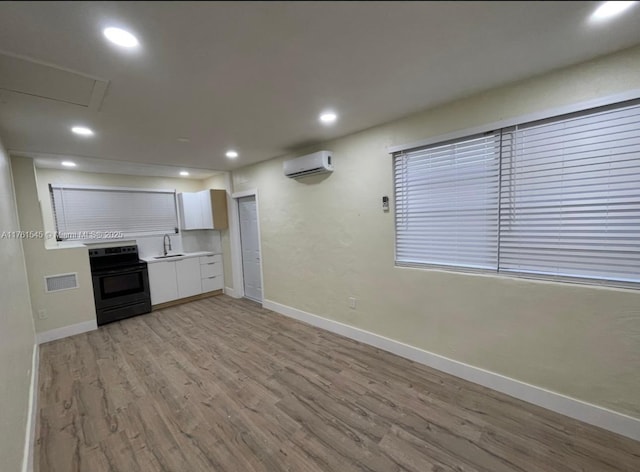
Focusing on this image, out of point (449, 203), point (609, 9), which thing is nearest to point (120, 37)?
point (609, 9)

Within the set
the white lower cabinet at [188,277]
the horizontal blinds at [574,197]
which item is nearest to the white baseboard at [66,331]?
the white lower cabinet at [188,277]

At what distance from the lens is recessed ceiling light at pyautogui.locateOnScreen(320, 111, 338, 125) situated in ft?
7.87

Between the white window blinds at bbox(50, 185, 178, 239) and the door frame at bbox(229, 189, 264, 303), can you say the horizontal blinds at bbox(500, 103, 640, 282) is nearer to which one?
the door frame at bbox(229, 189, 264, 303)

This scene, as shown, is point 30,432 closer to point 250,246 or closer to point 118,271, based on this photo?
point 118,271

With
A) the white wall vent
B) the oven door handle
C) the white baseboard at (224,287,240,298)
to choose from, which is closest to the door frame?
the white baseboard at (224,287,240,298)

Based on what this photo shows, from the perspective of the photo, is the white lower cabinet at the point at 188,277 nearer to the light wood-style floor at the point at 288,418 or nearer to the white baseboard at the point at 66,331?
the white baseboard at the point at 66,331

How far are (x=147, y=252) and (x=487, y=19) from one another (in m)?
5.73

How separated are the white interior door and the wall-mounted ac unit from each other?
1325mm

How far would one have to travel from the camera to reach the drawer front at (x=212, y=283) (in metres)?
5.20

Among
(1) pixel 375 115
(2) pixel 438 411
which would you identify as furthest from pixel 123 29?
(2) pixel 438 411

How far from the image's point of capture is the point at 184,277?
4910 mm

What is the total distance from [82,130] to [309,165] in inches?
90.6

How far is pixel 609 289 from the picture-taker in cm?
172

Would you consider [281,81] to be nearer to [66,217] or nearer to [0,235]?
[0,235]
